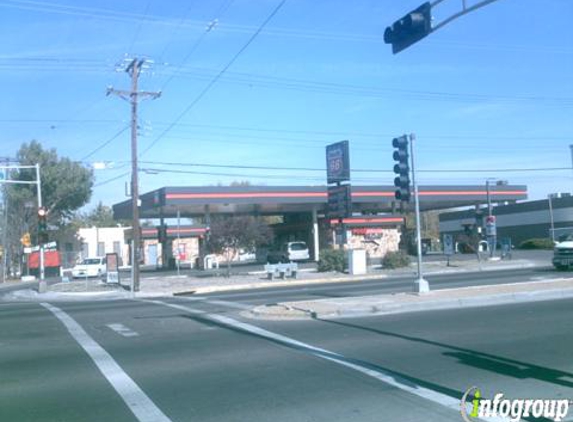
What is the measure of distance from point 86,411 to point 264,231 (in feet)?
108

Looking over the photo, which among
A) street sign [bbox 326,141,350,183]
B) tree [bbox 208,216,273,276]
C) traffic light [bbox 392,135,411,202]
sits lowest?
tree [bbox 208,216,273,276]

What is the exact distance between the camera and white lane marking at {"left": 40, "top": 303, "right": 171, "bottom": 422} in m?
8.04

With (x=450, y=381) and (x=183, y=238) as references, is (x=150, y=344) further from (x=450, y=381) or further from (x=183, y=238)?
(x=183, y=238)

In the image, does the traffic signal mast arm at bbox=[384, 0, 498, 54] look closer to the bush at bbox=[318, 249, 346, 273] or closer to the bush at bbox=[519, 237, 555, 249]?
the bush at bbox=[318, 249, 346, 273]

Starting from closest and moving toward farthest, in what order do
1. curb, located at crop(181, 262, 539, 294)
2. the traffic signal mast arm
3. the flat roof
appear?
the traffic signal mast arm, curb, located at crop(181, 262, 539, 294), the flat roof

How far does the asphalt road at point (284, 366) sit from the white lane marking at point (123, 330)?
55mm

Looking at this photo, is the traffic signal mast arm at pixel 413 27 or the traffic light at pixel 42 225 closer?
the traffic signal mast arm at pixel 413 27

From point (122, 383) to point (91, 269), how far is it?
43.4 meters

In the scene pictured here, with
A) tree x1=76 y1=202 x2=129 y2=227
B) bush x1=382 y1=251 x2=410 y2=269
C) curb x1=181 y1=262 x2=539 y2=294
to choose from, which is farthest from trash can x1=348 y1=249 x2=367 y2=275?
tree x1=76 y1=202 x2=129 y2=227

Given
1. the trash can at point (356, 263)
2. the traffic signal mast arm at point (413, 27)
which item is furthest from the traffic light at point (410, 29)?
the trash can at point (356, 263)

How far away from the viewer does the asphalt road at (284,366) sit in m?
8.26

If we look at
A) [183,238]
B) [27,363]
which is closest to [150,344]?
[27,363]

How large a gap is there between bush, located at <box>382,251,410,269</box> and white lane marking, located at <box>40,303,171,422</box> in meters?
27.6

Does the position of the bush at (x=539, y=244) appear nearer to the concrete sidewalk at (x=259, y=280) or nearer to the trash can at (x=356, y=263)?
the concrete sidewalk at (x=259, y=280)
